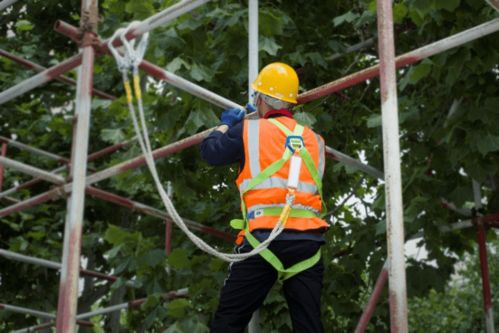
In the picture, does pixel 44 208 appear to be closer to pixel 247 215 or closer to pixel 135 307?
pixel 135 307

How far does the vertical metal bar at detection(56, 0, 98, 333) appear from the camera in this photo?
3652 mm

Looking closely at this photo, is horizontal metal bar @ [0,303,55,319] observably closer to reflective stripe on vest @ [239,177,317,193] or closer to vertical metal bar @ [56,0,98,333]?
vertical metal bar @ [56,0,98,333]

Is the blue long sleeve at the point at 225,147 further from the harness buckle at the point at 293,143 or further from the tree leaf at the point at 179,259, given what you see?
the tree leaf at the point at 179,259

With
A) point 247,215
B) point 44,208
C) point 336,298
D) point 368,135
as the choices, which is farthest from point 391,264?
point 44,208

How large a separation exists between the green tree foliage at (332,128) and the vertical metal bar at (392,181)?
1374 millimetres

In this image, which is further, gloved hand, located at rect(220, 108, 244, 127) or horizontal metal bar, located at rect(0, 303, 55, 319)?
horizontal metal bar, located at rect(0, 303, 55, 319)

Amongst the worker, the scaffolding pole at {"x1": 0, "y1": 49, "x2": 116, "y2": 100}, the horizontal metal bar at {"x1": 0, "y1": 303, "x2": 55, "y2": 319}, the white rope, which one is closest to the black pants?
the worker

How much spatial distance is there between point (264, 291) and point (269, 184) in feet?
1.56

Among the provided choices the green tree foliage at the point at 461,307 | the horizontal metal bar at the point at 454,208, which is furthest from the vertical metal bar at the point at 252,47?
the green tree foliage at the point at 461,307

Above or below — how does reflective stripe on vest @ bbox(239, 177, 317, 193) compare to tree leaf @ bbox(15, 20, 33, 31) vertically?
below

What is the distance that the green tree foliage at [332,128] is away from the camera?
19.1 ft

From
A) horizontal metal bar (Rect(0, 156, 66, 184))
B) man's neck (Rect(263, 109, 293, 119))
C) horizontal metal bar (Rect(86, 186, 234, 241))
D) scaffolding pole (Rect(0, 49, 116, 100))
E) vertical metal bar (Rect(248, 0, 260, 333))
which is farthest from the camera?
scaffolding pole (Rect(0, 49, 116, 100))

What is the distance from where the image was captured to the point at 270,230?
3.67 m

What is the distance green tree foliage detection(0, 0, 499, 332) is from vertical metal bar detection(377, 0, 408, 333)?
4.51 ft
